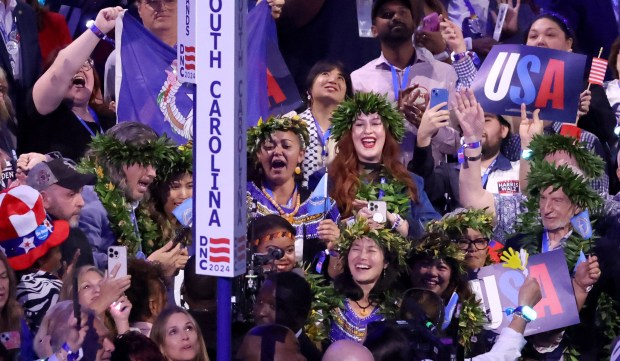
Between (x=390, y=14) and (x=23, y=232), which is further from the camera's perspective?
(x=390, y=14)

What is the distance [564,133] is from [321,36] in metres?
1.75

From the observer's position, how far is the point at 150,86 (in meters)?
8.93

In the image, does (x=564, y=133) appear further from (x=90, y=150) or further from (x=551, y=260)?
(x=90, y=150)

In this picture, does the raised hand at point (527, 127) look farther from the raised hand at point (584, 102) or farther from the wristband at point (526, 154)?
the raised hand at point (584, 102)

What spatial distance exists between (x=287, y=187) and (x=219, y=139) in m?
2.42

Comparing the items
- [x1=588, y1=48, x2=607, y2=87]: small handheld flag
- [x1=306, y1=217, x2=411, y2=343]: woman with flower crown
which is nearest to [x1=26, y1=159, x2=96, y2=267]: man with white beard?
[x1=306, y1=217, x2=411, y2=343]: woman with flower crown

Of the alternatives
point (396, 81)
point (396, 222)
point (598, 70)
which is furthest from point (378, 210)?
point (598, 70)

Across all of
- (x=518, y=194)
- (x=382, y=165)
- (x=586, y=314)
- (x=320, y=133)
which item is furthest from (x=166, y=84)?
(x=586, y=314)

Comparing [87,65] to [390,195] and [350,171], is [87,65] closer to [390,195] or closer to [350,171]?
[350,171]

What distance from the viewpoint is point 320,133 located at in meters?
8.68

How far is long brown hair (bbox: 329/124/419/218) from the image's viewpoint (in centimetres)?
803

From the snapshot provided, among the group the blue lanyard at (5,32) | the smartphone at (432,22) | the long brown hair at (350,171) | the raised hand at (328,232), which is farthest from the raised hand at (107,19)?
the smartphone at (432,22)

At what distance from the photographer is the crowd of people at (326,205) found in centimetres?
684

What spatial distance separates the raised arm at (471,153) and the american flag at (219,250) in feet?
9.71
